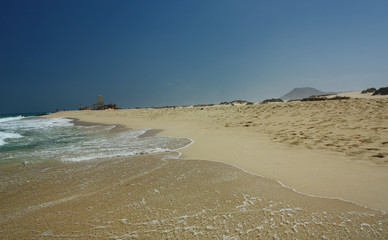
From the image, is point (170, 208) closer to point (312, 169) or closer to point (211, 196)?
point (211, 196)

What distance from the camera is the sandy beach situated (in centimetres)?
152

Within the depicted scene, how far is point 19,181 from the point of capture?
9.12 ft

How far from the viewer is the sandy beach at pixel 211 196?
1524mm

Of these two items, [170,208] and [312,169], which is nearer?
[170,208]

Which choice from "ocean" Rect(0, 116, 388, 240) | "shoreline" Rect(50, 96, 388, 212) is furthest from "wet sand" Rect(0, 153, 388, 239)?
"shoreline" Rect(50, 96, 388, 212)

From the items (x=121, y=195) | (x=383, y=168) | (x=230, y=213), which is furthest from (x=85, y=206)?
(x=383, y=168)

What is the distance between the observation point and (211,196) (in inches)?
82.3

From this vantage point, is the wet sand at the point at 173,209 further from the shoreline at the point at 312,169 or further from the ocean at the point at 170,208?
the shoreline at the point at 312,169

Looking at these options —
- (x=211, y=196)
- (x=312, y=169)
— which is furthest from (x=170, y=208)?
(x=312, y=169)

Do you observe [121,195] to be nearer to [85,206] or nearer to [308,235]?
[85,206]

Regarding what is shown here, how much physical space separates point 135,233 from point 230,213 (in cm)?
86

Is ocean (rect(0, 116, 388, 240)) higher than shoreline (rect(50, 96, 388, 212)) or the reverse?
the reverse

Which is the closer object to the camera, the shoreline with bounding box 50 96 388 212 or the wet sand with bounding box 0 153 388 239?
the wet sand with bounding box 0 153 388 239

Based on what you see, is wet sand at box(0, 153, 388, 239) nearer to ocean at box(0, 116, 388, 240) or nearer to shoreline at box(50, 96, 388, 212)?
ocean at box(0, 116, 388, 240)
